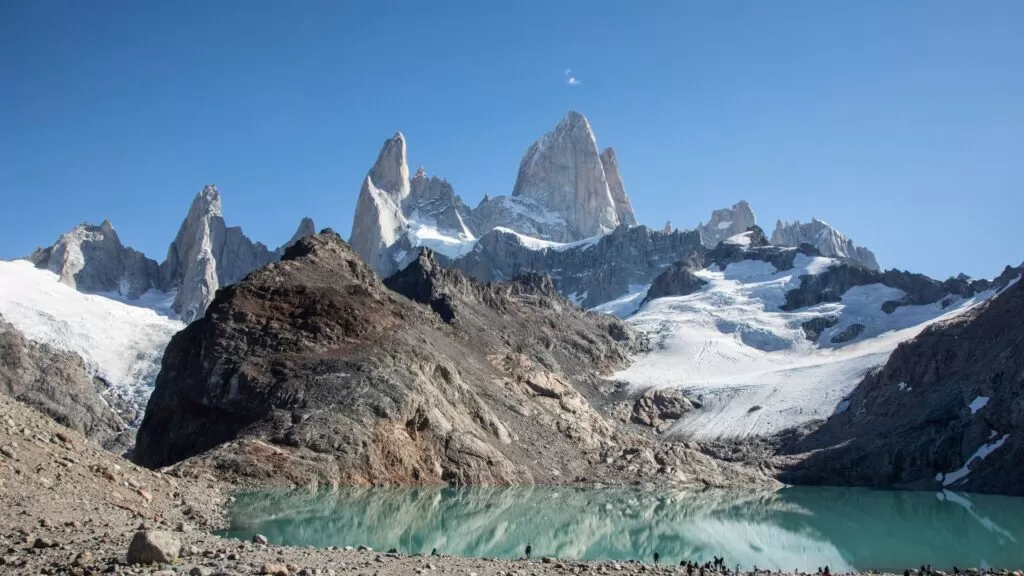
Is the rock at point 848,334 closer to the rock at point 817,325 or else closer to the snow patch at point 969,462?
the rock at point 817,325

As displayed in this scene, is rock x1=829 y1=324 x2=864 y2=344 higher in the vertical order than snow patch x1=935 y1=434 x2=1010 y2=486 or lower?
higher

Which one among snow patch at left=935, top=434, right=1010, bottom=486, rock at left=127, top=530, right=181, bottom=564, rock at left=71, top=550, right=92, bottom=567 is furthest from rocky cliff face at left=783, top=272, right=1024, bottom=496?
rock at left=71, top=550, right=92, bottom=567

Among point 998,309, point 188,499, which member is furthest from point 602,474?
point 998,309

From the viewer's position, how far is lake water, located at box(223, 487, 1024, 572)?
35.9 metres

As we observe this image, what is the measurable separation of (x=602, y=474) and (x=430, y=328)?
26438 millimetres

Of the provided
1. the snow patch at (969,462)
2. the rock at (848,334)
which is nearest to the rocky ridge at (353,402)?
the snow patch at (969,462)

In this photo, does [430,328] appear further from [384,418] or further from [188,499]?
[188,499]

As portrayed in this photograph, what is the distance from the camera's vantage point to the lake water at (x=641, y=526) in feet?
118

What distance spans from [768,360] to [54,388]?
124 metres

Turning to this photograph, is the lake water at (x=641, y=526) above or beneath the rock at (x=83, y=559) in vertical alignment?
beneath

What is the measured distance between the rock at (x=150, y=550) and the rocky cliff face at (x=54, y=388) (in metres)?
98.0

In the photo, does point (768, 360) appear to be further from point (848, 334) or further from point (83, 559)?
point (83, 559)

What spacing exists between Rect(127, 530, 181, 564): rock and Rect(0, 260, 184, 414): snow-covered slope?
139 metres

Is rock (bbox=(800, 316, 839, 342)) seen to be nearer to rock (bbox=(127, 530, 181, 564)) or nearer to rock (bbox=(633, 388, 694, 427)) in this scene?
rock (bbox=(633, 388, 694, 427))
